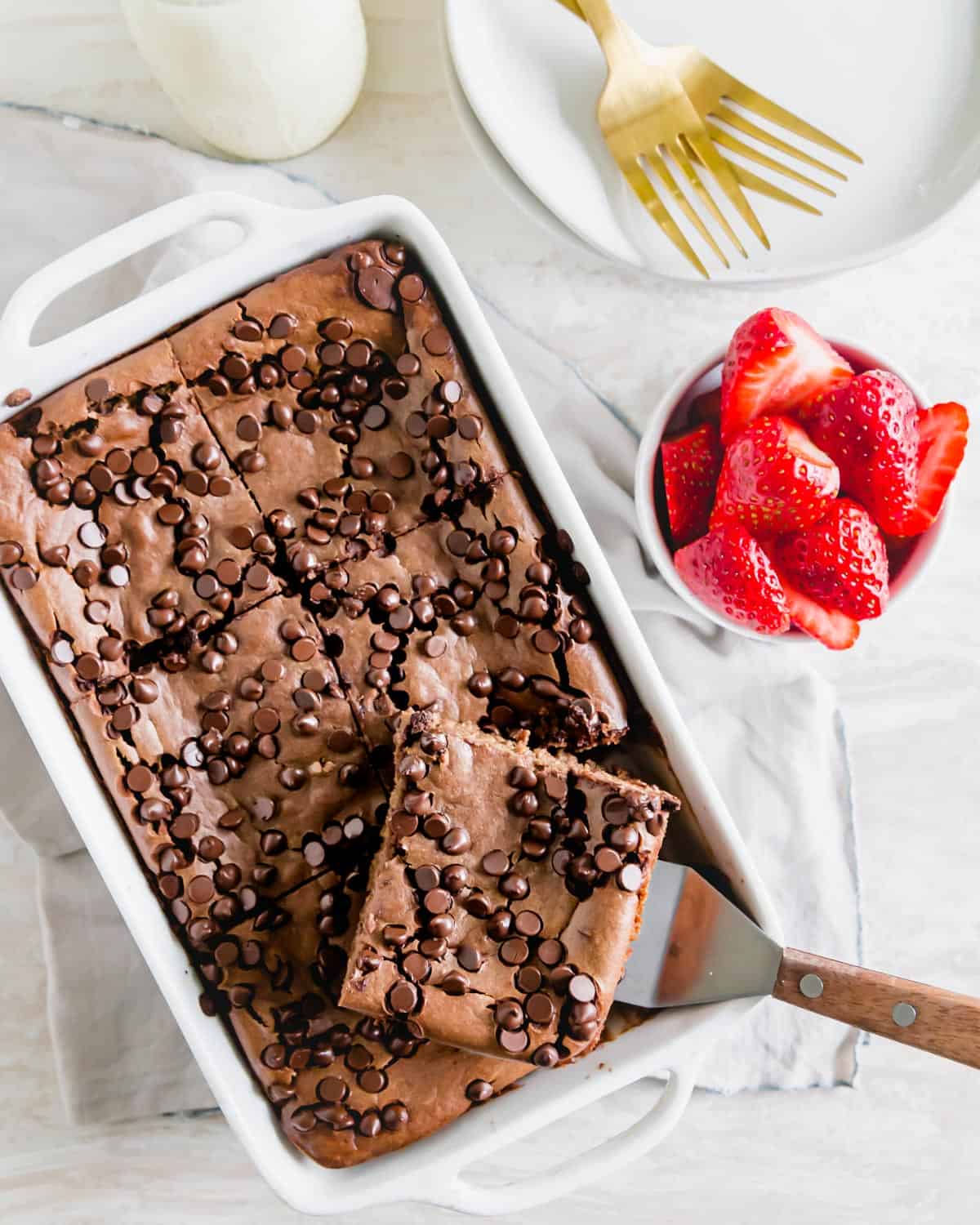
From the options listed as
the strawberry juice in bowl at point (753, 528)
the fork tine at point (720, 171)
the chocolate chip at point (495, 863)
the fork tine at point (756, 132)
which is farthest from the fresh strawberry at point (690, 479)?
the chocolate chip at point (495, 863)

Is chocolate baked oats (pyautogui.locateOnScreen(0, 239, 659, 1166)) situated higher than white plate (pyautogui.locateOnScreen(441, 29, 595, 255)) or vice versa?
white plate (pyautogui.locateOnScreen(441, 29, 595, 255))

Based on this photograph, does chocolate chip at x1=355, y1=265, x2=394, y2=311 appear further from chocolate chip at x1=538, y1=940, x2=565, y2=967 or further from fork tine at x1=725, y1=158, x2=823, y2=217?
chocolate chip at x1=538, y1=940, x2=565, y2=967

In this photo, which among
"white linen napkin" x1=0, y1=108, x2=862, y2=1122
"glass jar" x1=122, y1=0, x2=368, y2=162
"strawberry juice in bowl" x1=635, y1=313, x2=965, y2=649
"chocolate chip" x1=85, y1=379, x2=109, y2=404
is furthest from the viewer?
"white linen napkin" x1=0, y1=108, x2=862, y2=1122

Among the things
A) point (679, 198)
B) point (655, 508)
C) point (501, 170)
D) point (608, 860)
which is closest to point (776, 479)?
point (655, 508)

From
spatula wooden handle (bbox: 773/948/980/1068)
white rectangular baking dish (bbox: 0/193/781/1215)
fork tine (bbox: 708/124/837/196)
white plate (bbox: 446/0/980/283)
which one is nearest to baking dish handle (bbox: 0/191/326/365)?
white rectangular baking dish (bbox: 0/193/781/1215)

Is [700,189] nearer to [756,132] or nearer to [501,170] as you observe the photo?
[756,132]

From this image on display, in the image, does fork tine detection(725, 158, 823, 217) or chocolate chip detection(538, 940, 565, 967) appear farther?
fork tine detection(725, 158, 823, 217)

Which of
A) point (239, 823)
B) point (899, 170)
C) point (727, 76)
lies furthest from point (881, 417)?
point (239, 823)
